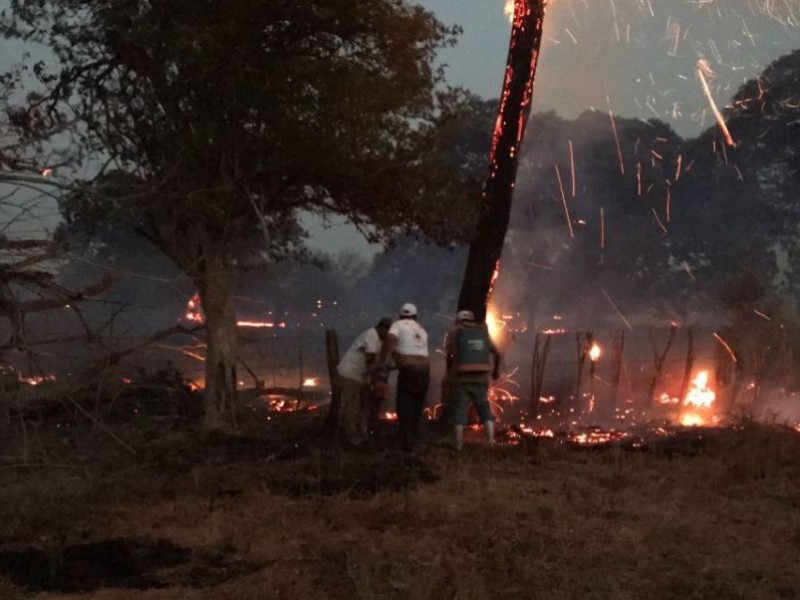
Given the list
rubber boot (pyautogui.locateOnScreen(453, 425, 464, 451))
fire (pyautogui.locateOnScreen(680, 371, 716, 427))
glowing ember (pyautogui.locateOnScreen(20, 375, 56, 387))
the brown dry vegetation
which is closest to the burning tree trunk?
rubber boot (pyautogui.locateOnScreen(453, 425, 464, 451))

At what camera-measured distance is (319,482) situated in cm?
894

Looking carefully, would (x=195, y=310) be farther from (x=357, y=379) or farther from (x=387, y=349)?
(x=387, y=349)

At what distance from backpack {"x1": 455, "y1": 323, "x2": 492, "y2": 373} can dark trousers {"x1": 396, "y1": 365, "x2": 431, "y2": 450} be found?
0.51 m

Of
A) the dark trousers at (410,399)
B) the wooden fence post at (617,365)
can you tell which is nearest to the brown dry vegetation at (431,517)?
the dark trousers at (410,399)

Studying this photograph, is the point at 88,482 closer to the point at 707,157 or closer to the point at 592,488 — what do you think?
the point at 592,488

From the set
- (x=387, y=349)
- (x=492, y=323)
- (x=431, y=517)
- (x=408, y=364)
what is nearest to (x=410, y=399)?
(x=408, y=364)

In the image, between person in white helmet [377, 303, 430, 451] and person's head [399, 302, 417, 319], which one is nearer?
person in white helmet [377, 303, 430, 451]

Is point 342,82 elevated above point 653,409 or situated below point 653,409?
above

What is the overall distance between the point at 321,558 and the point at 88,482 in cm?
344

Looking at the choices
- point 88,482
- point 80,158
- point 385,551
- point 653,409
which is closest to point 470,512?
point 385,551

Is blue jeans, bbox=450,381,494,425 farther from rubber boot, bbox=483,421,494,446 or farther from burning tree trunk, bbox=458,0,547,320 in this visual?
burning tree trunk, bbox=458,0,547,320

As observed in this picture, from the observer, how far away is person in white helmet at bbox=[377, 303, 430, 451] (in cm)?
1102

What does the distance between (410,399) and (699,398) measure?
1000cm

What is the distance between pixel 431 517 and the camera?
7754 millimetres
